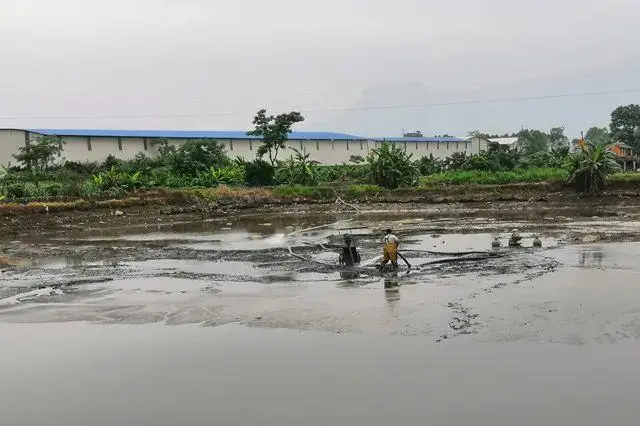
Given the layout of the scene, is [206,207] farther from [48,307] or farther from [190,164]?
[48,307]

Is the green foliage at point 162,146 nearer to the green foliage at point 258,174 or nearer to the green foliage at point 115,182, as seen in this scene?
the green foliage at point 258,174

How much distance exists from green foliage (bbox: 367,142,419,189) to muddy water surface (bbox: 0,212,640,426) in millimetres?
26368

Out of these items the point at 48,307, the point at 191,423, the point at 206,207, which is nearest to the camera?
the point at 191,423

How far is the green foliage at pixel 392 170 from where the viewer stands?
46.9 m

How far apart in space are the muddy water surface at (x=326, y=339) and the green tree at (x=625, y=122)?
198ft

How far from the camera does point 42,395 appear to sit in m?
9.41

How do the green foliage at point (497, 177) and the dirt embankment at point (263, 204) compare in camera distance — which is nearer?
the dirt embankment at point (263, 204)

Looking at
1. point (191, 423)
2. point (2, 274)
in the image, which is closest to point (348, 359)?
point (191, 423)

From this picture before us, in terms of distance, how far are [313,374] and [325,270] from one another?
8189 millimetres

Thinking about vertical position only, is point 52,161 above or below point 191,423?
above

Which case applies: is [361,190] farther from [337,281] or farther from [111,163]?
[337,281]

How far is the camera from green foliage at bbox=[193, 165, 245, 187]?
1852 inches

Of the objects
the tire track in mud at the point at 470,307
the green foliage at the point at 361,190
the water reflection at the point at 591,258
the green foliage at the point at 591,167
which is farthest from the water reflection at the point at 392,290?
the green foliage at the point at 361,190

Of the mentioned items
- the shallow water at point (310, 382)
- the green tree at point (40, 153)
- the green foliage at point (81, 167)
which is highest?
the green tree at point (40, 153)
